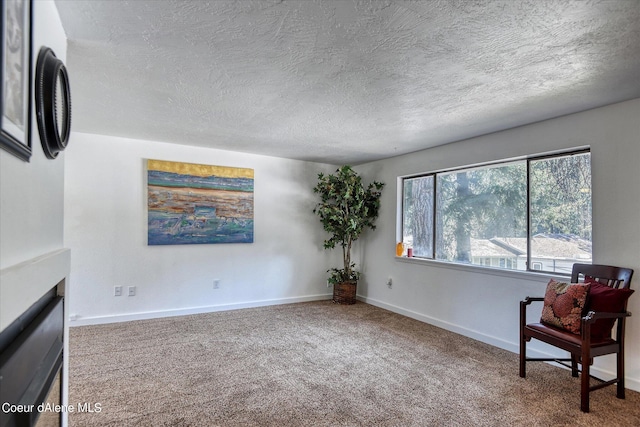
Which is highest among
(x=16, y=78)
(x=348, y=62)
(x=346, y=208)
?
(x=348, y=62)

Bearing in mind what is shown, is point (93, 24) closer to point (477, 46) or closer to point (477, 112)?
point (477, 46)

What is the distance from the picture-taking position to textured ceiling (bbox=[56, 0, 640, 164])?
5.30ft

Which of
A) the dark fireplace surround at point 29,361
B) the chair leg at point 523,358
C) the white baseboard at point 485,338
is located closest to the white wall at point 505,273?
the white baseboard at point 485,338

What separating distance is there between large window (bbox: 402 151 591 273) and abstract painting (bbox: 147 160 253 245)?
8.18 ft

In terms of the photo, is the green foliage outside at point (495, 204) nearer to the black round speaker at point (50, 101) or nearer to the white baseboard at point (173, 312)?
the white baseboard at point (173, 312)

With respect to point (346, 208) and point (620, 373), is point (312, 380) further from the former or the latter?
point (346, 208)

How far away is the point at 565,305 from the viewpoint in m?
2.55

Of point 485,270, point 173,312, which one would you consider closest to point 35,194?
point 173,312

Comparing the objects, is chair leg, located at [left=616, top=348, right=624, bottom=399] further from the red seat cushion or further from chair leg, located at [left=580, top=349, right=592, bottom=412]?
chair leg, located at [left=580, top=349, right=592, bottom=412]

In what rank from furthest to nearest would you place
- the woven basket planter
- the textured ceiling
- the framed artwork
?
the woven basket planter < the textured ceiling < the framed artwork

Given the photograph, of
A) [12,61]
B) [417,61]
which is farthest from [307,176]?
[12,61]

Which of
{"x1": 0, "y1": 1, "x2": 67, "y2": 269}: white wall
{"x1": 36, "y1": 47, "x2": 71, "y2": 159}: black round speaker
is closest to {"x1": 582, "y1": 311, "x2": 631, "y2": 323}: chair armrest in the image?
{"x1": 0, "y1": 1, "x2": 67, "y2": 269}: white wall

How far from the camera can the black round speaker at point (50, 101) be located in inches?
49.3

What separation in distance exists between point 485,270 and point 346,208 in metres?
2.23
